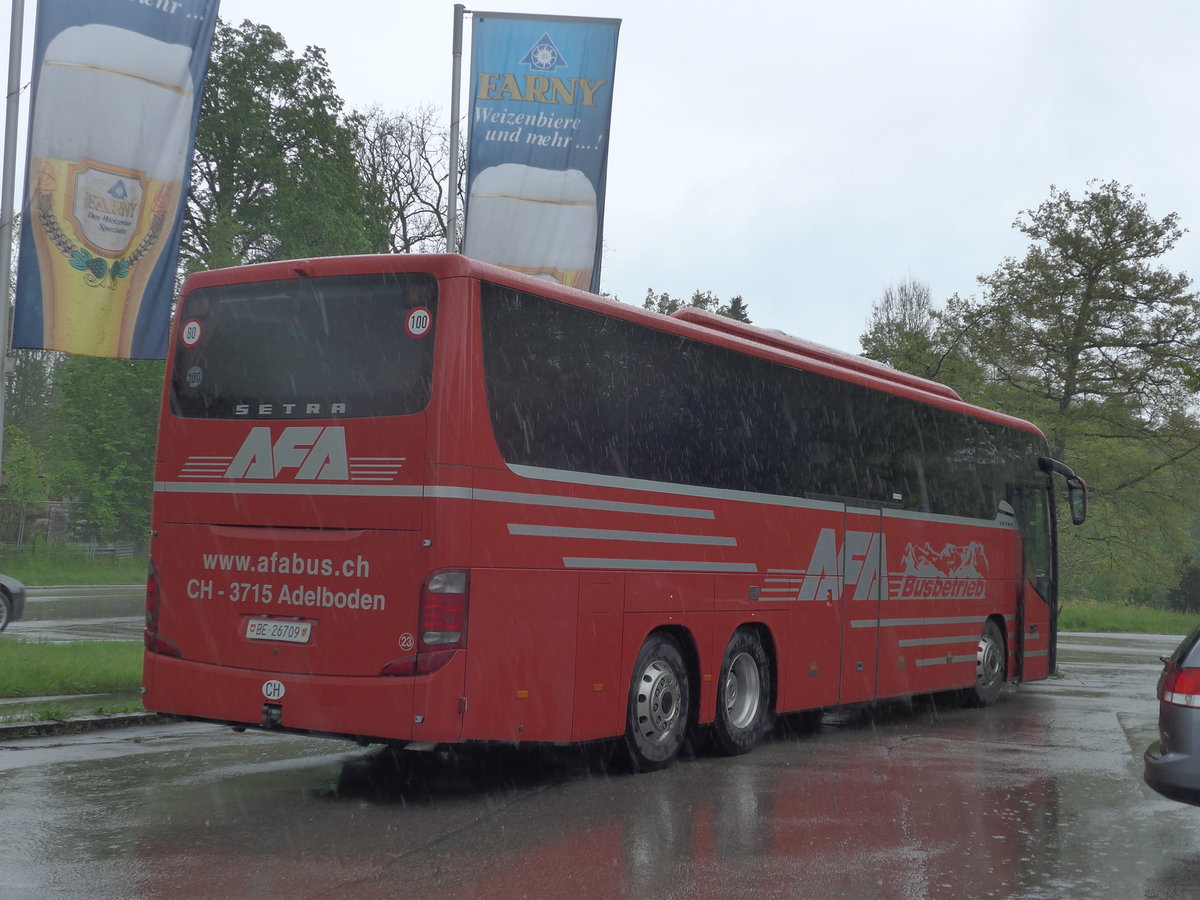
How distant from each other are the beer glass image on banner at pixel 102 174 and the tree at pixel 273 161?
27.4 m

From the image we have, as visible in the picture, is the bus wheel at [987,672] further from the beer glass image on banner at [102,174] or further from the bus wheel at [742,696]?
the beer glass image on banner at [102,174]

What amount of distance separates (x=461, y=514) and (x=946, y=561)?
26.4 ft

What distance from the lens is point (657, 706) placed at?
10.1 metres

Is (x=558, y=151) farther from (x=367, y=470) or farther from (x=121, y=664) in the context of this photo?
(x=367, y=470)

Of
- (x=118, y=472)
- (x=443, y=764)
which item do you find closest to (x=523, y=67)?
(x=443, y=764)

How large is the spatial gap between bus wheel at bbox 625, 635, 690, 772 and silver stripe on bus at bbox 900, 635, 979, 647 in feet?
14.1

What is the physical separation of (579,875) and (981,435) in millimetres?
10717

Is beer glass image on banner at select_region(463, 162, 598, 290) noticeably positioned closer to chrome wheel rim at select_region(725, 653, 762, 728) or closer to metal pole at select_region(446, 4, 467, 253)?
metal pole at select_region(446, 4, 467, 253)

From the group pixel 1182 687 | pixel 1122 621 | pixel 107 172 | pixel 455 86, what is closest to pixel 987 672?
pixel 1182 687

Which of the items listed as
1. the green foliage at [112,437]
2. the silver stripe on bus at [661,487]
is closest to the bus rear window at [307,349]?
the silver stripe on bus at [661,487]

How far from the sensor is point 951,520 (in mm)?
15094

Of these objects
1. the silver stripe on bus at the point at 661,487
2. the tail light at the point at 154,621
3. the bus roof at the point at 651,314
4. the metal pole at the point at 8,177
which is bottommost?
the tail light at the point at 154,621

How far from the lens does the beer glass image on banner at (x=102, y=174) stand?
14.1 meters

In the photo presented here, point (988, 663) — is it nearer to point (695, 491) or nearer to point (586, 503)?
point (695, 491)
